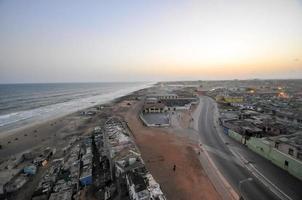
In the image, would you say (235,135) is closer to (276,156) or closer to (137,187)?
(276,156)

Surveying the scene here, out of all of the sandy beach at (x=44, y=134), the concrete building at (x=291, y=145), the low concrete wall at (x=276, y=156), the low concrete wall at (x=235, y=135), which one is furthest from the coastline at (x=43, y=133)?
the concrete building at (x=291, y=145)

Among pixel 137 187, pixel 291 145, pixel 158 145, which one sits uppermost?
pixel 291 145

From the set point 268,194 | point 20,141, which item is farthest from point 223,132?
point 20,141

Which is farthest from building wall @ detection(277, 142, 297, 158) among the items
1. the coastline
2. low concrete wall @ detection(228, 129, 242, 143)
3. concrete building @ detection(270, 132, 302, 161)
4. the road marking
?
the coastline

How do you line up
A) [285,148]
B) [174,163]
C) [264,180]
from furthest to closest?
[174,163], [285,148], [264,180]

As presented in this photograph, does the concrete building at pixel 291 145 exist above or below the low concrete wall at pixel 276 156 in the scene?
above

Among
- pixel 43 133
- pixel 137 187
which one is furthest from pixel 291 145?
pixel 43 133

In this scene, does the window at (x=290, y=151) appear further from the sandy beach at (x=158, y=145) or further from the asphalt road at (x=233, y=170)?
the sandy beach at (x=158, y=145)
